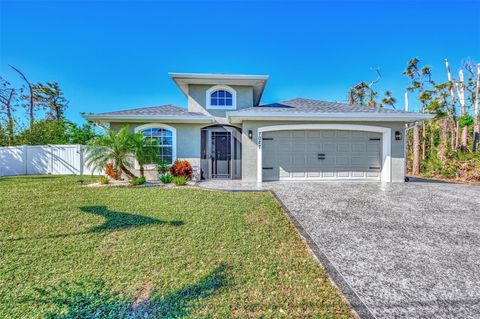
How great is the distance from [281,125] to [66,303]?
8.91 m

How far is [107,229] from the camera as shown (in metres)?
4.58

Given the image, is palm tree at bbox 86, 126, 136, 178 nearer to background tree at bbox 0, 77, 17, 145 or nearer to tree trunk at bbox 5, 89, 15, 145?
tree trunk at bbox 5, 89, 15, 145

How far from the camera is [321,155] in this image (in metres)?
10.1

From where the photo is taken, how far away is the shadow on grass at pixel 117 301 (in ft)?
7.70

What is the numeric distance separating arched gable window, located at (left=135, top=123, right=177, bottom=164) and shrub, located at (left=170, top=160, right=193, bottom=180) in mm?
737

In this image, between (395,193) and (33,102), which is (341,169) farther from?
(33,102)

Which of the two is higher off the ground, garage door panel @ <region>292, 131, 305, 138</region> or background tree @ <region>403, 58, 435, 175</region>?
background tree @ <region>403, 58, 435, 175</region>

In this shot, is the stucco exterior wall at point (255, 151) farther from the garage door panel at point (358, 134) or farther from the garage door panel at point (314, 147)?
the garage door panel at point (314, 147)

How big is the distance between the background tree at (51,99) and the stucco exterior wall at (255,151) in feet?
85.1

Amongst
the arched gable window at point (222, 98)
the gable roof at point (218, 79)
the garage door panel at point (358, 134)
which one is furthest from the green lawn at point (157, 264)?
the gable roof at point (218, 79)

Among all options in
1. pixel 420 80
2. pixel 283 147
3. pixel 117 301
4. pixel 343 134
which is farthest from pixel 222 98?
pixel 420 80

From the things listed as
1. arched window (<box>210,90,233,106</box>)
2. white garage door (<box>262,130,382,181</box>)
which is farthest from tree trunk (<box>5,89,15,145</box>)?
white garage door (<box>262,130,382,181</box>)

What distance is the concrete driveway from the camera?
248 centimetres

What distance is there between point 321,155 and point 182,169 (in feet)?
21.6
